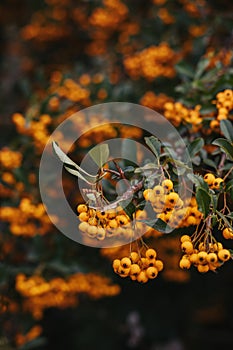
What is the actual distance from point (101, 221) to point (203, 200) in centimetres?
28

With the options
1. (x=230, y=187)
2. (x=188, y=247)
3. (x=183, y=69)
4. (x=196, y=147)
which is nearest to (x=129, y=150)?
(x=196, y=147)

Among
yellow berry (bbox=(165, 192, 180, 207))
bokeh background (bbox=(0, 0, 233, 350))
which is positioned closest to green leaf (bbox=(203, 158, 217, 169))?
bokeh background (bbox=(0, 0, 233, 350))

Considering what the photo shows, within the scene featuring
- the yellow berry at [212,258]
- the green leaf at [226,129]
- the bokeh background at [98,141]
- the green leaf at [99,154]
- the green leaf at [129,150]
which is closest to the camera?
the yellow berry at [212,258]

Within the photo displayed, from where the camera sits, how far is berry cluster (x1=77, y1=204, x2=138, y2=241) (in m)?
1.18

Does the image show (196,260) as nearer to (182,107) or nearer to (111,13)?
(182,107)

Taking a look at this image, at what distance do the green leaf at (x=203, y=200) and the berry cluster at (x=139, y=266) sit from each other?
17 cm

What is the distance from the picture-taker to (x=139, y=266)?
3.92 feet

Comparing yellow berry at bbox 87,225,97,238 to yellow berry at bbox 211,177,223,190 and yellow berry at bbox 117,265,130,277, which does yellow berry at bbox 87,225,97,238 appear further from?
yellow berry at bbox 211,177,223,190

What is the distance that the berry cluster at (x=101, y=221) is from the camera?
118 cm

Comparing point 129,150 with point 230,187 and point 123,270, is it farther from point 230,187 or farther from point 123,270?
point 123,270

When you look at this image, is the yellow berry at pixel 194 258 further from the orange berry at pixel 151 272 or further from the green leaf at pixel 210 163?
the green leaf at pixel 210 163

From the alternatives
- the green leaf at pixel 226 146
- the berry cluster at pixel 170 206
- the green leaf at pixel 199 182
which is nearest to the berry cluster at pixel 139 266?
the berry cluster at pixel 170 206

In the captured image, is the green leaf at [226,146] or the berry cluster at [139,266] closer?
the berry cluster at [139,266]

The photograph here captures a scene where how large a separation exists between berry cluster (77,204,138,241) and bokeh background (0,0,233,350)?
674mm
